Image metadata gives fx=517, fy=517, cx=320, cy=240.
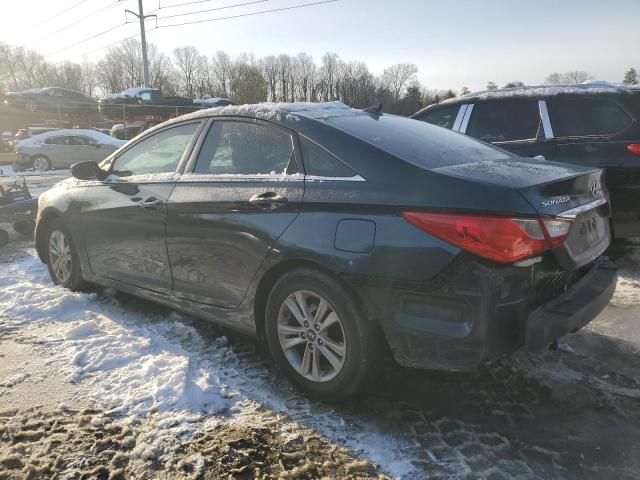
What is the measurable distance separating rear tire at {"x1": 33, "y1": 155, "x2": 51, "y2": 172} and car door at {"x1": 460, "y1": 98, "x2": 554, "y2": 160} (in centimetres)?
1891

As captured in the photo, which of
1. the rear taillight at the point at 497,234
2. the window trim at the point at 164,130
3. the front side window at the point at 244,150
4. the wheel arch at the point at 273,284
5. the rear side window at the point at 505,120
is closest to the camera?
the rear taillight at the point at 497,234

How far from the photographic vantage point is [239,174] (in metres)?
3.30

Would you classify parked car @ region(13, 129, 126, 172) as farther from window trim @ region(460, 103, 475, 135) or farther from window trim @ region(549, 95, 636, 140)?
window trim @ region(549, 95, 636, 140)

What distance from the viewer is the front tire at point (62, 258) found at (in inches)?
188

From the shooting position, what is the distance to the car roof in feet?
17.2

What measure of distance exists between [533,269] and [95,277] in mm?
3673

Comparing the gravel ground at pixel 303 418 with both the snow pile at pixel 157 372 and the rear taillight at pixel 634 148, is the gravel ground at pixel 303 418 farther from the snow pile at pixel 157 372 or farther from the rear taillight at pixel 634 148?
the rear taillight at pixel 634 148

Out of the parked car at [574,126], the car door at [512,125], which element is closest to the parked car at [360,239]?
the parked car at [574,126]

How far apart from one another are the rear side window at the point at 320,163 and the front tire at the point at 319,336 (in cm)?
55

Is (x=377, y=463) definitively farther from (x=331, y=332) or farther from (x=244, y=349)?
(x=244, y=349)

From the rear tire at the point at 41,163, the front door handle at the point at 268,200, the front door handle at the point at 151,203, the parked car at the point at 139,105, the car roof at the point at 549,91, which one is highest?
the parked car at the point at 139,105

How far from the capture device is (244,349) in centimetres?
366

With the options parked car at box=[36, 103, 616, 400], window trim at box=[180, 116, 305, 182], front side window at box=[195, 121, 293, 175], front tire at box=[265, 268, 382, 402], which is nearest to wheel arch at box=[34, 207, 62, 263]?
parked car at box=[36, 103, 616, 400]

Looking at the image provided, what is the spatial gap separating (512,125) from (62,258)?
4930mm
